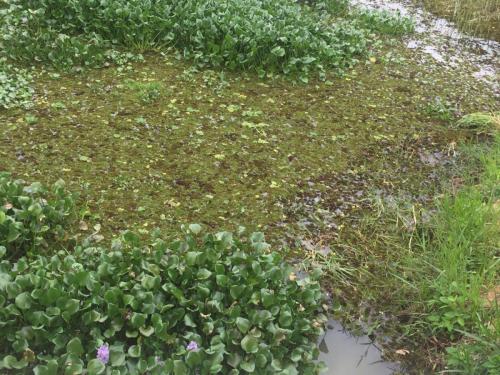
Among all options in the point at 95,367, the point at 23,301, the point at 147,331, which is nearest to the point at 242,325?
the point at 147,331

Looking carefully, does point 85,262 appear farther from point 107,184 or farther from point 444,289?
point 444,289

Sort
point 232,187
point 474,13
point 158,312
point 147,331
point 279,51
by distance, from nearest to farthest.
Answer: point 147,331 < point 158,312 < point 232,187 < point 279,51 < point 474,13

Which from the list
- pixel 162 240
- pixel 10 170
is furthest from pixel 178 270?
pixel 10 170

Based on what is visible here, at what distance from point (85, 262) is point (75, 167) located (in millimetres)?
1145

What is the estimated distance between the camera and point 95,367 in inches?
98.7

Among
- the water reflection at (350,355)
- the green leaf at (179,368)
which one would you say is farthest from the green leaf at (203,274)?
the water reflection at (350,355)

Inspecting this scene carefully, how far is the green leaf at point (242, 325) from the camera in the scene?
2.79m

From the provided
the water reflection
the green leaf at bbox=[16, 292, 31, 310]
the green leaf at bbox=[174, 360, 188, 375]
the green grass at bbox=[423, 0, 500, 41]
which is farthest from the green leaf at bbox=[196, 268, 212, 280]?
the green grass at bbox=[423, 0, 500, 41]

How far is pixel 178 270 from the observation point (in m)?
3.00

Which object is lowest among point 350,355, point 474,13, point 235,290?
point 350,355

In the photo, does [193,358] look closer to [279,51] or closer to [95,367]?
[95,367]

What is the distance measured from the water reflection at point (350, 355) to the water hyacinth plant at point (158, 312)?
0.11m

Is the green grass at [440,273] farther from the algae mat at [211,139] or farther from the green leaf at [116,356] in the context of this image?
the green leaf at [116,356]

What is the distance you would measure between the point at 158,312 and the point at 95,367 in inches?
Result: 17.5
